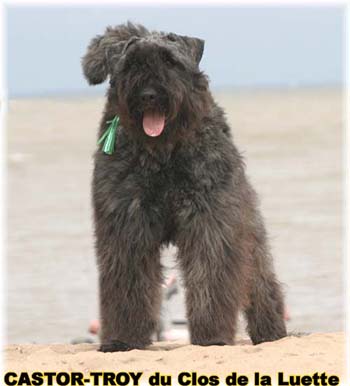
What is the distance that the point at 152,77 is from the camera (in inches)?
235

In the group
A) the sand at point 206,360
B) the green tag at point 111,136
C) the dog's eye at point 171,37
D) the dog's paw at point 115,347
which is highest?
the dog's eye at point 171,37

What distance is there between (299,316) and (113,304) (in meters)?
4.57

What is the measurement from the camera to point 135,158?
6.29m

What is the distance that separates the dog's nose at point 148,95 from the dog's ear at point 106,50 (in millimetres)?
329

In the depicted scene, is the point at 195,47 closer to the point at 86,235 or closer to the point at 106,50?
the point at 106,50

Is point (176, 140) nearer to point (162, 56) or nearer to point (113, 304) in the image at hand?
point (162, 56)

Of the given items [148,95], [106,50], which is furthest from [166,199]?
[106,50]

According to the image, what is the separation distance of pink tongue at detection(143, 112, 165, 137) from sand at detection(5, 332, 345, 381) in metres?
1.25

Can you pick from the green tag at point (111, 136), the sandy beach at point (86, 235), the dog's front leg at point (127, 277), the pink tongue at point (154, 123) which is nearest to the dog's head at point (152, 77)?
the pink tongue at point (154, 123)

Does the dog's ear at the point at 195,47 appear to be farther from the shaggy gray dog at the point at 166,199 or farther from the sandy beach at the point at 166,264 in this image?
the sandy beach at the point at 166,264

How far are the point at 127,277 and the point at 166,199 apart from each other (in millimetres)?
533

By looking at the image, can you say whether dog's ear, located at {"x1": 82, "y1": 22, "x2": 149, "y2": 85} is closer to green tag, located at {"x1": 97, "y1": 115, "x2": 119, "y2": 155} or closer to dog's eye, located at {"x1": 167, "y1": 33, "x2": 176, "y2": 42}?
dog's eye, located at {"x1": 167, "y1": 33, "x2": 176, "y2": 42}

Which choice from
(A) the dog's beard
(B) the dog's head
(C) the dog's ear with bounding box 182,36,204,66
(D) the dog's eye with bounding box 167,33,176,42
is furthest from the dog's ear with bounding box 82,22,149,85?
(A) the dog's beard

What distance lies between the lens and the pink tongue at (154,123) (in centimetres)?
607
